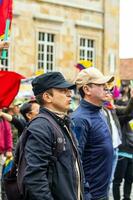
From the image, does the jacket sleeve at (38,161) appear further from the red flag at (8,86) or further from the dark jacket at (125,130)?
the dark jacket at (125,130)

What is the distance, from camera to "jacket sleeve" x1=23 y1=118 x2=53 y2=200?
3779mm

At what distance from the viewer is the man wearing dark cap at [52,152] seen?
3824mm

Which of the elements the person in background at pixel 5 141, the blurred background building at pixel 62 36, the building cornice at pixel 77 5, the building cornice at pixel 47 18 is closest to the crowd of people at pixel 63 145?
the person in background at pixel 5 141

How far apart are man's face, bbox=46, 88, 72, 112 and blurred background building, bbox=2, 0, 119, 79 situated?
19.9m

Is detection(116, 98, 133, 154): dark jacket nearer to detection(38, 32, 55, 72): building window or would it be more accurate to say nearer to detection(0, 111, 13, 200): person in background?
detection(0, 111, 13, 200): person in background

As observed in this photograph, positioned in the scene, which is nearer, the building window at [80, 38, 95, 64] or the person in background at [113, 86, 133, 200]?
the person in background at [113, 86, 133, 200]

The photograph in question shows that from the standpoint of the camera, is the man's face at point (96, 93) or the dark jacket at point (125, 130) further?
the dark jacket at point (125, 130)

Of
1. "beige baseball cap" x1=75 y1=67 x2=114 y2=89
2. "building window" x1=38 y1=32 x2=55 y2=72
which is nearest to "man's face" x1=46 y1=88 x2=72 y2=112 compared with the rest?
"beige baseball cap" x1=75 y1=67 x2=114 y2=89

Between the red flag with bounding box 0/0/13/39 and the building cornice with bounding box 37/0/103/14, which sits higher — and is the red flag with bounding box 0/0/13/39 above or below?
below

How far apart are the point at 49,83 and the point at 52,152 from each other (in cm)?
53

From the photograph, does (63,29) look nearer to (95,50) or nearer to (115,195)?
(95,50)

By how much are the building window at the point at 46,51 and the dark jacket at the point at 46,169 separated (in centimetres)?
2178

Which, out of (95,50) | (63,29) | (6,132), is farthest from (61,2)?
(6,132)

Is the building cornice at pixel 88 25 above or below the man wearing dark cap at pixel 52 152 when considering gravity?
above
